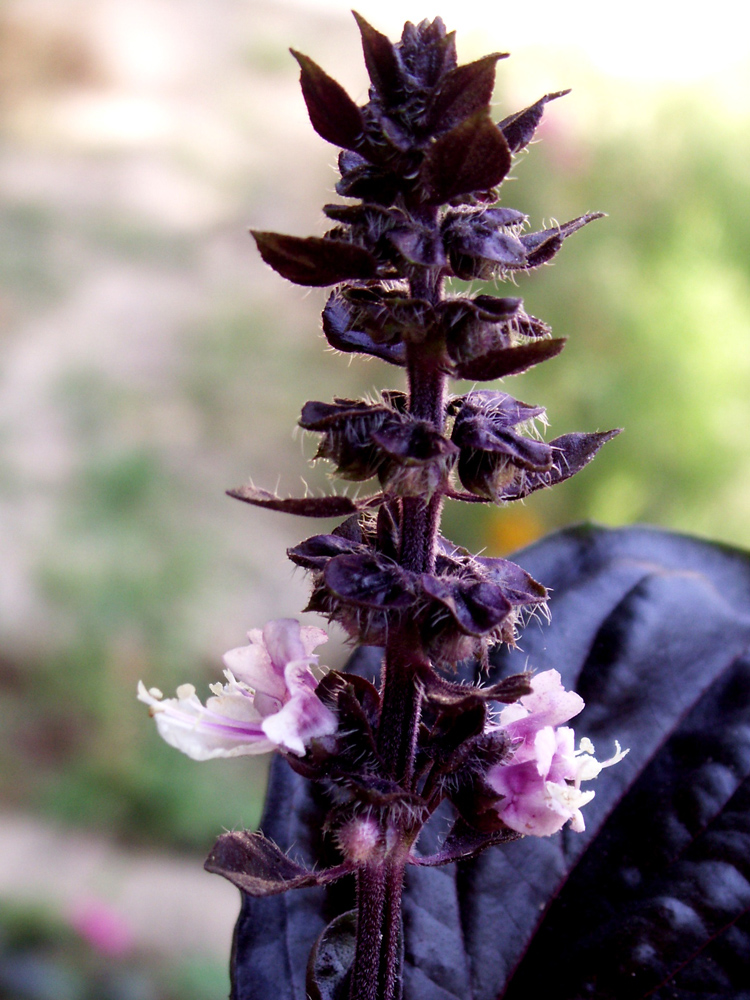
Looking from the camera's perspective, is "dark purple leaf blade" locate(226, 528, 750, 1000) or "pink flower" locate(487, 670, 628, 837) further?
"dark purple leaf blade" locate(226, 528, 750, 1000)

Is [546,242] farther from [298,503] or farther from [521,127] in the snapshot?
[298,503]

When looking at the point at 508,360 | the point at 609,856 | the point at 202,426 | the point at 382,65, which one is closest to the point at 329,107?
the point at 382,65

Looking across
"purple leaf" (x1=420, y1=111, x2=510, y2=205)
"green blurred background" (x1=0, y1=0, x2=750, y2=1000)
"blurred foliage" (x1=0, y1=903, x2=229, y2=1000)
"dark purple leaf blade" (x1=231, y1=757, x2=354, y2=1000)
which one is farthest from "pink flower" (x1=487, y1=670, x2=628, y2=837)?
"blurred foliage" (x1=0, y1=903, x2=229, y2=1000)

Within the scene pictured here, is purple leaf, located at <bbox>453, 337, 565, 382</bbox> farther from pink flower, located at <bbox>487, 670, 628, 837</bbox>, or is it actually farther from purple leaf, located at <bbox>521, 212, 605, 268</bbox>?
pink flower, located at <bbox>487, 670, 628, 837</bbox>

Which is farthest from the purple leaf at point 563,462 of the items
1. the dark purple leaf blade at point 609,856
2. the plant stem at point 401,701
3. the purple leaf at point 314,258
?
the dark purple leaf blade at point 609,856

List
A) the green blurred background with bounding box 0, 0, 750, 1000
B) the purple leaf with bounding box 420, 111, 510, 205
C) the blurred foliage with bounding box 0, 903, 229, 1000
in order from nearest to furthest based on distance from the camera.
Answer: the purple leaf with bounding box 420, 111, 510, 205 < the blurred foliage with bounding box 0, 903, 229, 1000 < the green blurred background with bounding box 0, 0, 750, 1000

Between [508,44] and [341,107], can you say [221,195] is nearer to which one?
[508,44]

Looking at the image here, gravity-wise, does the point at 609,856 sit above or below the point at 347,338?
below
